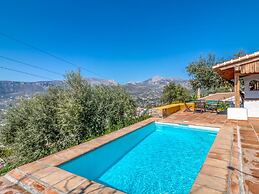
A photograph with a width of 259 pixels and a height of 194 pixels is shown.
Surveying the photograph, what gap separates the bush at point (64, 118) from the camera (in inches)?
356

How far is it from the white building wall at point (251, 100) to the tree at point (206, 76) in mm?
17917

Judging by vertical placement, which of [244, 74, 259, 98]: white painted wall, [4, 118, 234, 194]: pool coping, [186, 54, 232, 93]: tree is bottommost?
[4, 118, 234, 194]: pool coping

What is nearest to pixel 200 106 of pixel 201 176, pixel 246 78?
pixel 246 78

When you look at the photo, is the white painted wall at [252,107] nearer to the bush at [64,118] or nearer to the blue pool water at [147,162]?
the blue pool water at [147,162]

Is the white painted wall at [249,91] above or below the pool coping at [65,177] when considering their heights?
above

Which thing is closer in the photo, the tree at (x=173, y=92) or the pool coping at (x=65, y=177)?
the pool coping at (x=65, y=177)

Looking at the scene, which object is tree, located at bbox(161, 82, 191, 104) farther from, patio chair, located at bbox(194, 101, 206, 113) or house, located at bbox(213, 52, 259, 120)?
house, located at bbox(213, 52, 259, 120)

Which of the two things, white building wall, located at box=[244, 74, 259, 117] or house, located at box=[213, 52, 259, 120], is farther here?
white building wall, located at box=[244, 74, 259, 117]

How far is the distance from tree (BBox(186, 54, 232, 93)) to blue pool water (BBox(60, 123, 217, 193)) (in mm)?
21122

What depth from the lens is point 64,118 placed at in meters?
9.05

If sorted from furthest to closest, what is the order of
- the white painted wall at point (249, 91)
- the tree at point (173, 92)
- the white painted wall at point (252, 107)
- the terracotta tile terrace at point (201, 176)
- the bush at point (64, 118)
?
1. the tree at point (173, 92)
2. the white painted wall at point (249, 91)
3. the white painted wall at point (252, 107)
4. the bush at point (64, 118)
5. the terracotta tile terrace at point (201, 176)

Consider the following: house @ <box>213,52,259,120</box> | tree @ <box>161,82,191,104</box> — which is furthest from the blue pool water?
tree @ <box>161,82,191,104</box>

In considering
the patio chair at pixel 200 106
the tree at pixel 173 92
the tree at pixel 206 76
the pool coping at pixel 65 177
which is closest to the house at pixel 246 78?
the patio chair at pixel 200 106

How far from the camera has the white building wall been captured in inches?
384
